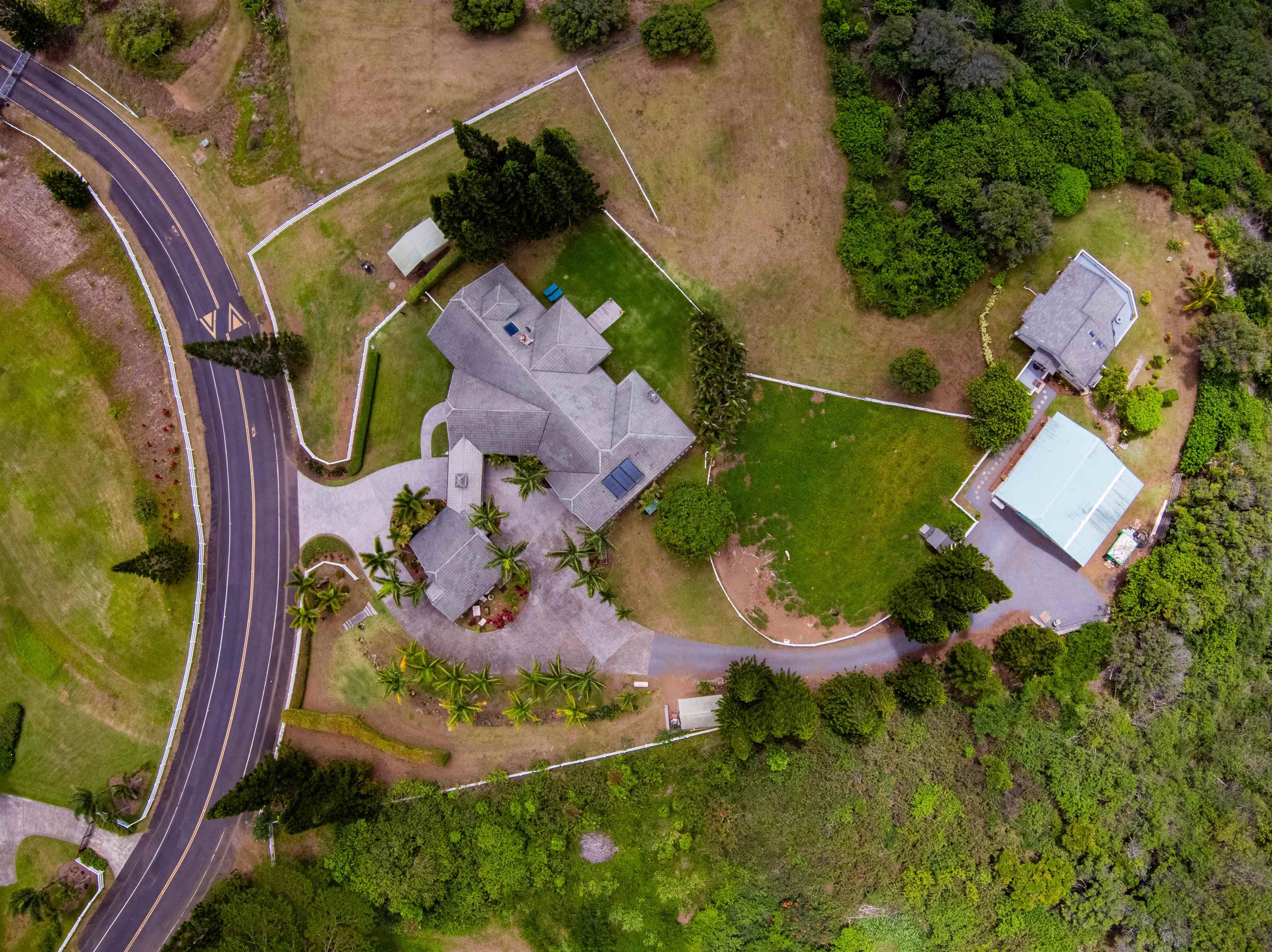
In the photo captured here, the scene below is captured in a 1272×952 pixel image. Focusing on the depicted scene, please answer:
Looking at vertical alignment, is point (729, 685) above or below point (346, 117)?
below

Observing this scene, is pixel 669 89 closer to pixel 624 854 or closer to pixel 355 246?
pixel 355 246

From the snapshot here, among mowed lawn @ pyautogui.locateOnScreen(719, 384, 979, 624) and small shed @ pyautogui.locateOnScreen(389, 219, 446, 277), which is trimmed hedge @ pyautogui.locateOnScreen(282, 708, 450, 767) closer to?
mowed lawn @ pyautogui.locateOnScreen(719, 384, 979, 624)

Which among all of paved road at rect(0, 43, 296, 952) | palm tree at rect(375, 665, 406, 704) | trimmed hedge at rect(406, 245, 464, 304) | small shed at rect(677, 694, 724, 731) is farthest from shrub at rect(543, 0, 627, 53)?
small shed at rect(677, 694, 724, 731)

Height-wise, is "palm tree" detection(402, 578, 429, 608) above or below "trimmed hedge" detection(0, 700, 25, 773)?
below

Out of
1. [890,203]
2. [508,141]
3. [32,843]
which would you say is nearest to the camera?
[508,141]

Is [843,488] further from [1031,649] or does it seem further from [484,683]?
[484,683]

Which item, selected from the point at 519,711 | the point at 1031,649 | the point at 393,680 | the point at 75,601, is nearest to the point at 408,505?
the point at 393,680

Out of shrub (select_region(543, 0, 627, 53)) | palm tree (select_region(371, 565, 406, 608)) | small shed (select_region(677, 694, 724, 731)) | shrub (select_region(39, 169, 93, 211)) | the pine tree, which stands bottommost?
small shed (select_region(677, 694, 724, 731))

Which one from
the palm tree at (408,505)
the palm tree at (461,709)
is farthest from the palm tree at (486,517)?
the palm tree at (461,709)

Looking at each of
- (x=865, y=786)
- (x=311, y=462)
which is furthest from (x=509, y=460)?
(x=865, y=786)
